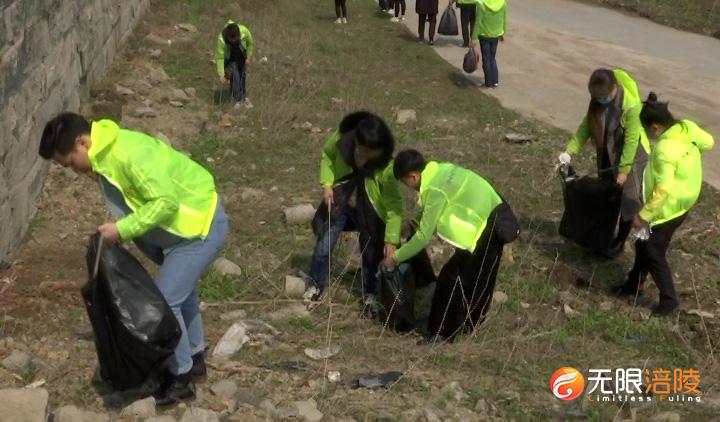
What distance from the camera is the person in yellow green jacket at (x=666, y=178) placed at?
5625mm

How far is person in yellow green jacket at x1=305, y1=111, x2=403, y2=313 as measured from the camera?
17.1ft

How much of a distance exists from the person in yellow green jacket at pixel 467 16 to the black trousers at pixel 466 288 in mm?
9058

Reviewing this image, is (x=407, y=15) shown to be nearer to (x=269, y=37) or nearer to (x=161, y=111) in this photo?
(x=269, y=37)

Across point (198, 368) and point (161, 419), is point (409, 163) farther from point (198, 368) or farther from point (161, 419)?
point (161, 419)

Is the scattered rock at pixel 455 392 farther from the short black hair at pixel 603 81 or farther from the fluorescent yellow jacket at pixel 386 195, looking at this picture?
the short black hair at pixel 603 81

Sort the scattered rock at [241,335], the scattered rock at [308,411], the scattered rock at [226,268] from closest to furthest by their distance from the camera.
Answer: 1. the scattered rock at [308,411]
2. the scattered rock at [241,335]
3. the scattered rock at [226,268]

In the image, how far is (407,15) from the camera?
56.1ft

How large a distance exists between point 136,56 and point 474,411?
8.31 m

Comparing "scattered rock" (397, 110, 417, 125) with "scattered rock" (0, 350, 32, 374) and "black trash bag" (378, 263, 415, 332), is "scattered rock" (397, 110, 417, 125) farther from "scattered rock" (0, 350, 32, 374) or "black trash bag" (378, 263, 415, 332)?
"scattered rock" (0, 350, 32, 374)

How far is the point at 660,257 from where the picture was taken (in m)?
5.95

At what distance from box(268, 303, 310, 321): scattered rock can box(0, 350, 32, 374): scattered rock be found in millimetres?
1549

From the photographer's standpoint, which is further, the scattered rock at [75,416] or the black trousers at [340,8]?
the black trousers at [340,8]

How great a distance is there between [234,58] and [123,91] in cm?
132

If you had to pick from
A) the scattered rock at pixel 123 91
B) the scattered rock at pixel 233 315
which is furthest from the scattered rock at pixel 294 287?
the scattered rock at pixel 123 91
